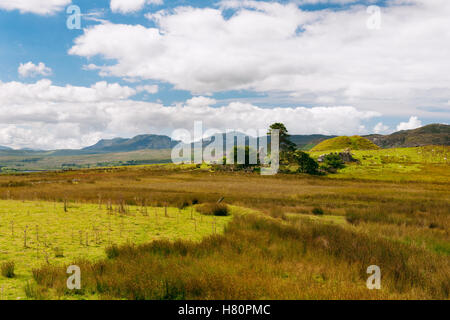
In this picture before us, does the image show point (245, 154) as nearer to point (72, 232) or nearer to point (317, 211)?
point (317, 211)

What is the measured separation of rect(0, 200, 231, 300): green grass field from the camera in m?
8.39

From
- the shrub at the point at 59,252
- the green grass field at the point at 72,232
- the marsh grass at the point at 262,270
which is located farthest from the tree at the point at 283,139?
the shrub at the point at 59,252

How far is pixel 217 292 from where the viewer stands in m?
6.41

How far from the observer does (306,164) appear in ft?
237

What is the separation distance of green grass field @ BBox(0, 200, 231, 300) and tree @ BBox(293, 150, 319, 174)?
59.4 metres

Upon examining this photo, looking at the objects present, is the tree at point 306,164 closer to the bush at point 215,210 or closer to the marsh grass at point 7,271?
the bush at point 215,210

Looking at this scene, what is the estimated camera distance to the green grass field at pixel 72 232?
839 centimetres

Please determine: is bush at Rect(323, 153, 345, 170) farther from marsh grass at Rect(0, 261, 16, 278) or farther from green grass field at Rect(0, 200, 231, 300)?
marsh grass at Rect(0, 261, 16, 278)

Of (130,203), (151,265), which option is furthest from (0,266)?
(130,203)

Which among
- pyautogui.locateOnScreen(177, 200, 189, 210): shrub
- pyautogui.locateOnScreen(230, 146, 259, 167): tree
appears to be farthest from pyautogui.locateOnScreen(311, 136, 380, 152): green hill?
pyautogui.locateOnScreen(177, 200, 189, 210): shrub

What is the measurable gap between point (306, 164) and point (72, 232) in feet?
222

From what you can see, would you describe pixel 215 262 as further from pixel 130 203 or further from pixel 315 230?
pixel 130 203

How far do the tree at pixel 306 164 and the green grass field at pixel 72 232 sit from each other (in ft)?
195

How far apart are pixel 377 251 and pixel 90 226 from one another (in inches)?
512
